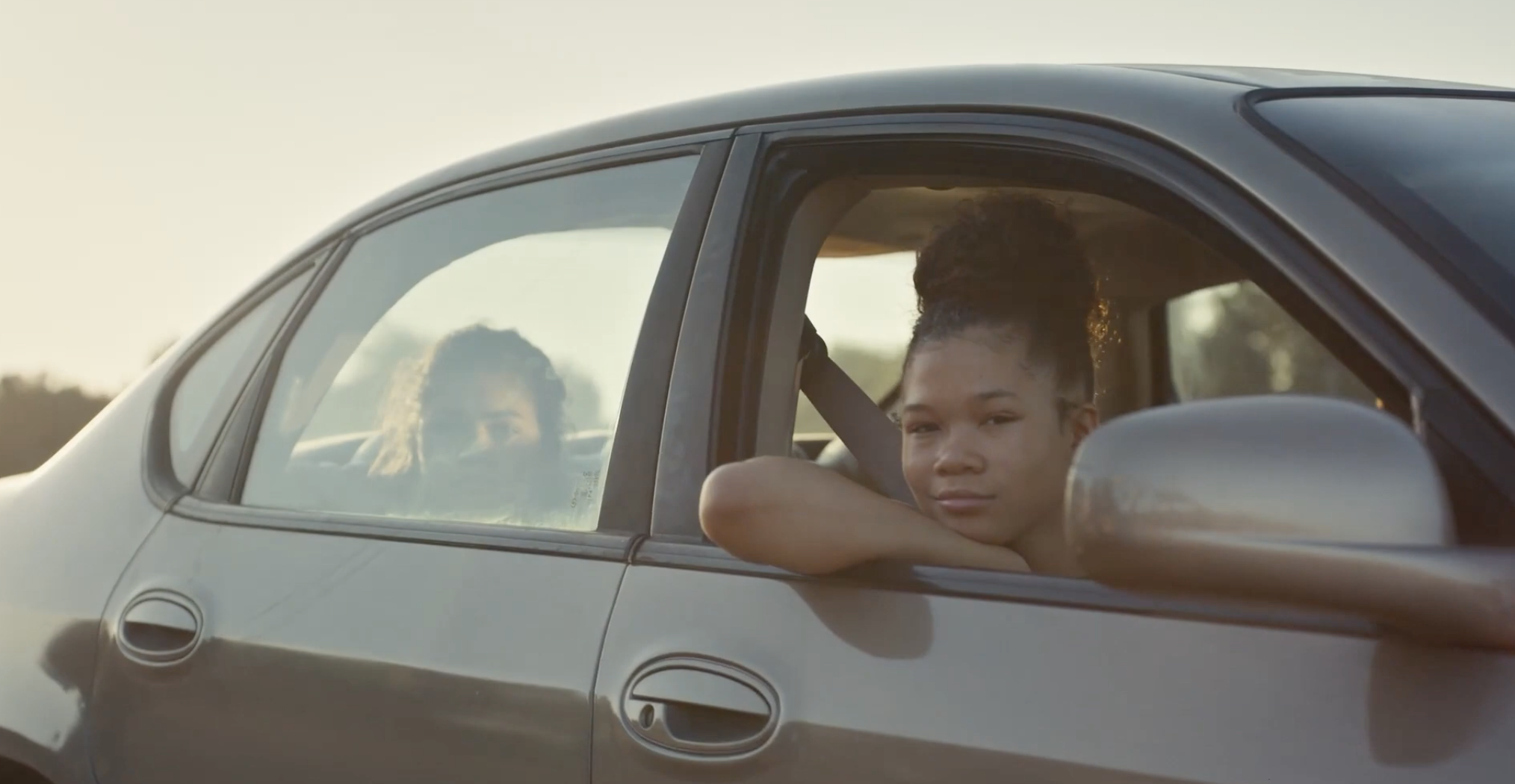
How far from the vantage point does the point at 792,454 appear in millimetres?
2072

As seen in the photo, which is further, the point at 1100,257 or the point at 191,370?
the point at 1100,257

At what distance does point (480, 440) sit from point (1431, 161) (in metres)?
1.29

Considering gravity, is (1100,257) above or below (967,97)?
above

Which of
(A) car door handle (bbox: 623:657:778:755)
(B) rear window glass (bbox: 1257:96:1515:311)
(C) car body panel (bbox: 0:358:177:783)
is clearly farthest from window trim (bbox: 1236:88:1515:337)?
(C) car body panel (bbox: 0:358:177:783)

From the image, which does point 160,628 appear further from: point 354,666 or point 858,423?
point 858,423

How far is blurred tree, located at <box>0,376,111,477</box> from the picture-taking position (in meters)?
18.4

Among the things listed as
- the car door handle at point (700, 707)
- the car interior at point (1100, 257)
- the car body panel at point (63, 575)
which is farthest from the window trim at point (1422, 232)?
the car body panel at point (63, 575)

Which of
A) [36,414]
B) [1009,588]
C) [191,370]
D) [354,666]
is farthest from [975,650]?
[36,414]

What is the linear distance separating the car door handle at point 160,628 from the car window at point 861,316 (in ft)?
2.96

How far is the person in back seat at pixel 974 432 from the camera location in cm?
163

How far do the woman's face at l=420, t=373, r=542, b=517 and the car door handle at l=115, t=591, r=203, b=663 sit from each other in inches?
15.3

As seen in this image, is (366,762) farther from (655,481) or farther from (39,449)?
(39,449)

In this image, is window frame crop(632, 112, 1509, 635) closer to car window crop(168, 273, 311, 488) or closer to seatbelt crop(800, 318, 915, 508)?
seatbelt crop(800, 318, 915, 508)

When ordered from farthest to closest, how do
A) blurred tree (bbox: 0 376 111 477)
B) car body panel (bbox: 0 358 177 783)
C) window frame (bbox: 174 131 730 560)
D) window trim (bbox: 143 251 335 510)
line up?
blurred tree (bbox: 0 376 111 477) → window trim (bbox: 143 251 335 510) → car body panel (bbox: 0 358 177 783) → window frame (bbox: 174 131 730 560)
